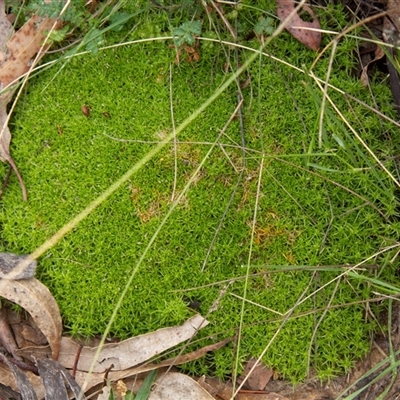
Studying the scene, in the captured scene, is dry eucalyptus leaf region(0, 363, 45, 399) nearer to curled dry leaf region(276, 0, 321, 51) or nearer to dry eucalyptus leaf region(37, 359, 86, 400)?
dry eucalyptus leaf region(37, 359, 86, 400)

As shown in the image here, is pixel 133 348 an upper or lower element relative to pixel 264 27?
lower

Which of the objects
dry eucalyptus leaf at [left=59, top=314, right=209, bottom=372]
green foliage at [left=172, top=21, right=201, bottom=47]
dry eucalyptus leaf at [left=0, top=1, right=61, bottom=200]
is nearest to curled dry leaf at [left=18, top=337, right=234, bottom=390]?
dry eucalyptus leaf at [left=59, top=314, right=209, bottom=372]

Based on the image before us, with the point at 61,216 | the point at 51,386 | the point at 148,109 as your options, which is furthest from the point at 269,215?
the point at 51,386

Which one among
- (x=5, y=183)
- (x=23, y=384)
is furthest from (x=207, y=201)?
(x=23, y=384)

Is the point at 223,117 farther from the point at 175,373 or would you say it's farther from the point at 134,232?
the point at 175,373

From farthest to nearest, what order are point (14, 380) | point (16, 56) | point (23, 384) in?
point (16, 56) → point (14, 380) → point (23, 384)

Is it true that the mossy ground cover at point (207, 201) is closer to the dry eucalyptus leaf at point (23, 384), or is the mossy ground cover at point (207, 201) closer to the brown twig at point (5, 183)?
the brown twig at point (5, 183)

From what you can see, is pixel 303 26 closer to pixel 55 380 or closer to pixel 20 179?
pixel 20 179
